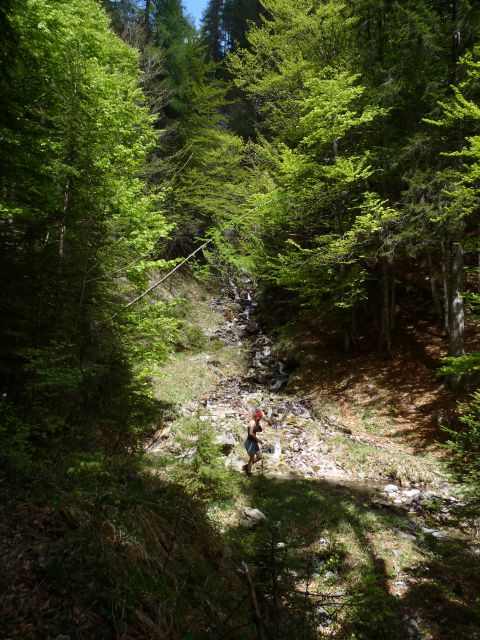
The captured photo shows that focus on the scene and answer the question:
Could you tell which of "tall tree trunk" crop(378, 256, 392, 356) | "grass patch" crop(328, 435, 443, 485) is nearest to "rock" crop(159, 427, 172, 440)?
"grass patch" crop(328, 435, 443, 485)

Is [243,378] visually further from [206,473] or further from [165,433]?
[206,473]

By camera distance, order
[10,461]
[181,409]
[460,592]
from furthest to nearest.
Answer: [181,409]
[460,592]
[10,461]

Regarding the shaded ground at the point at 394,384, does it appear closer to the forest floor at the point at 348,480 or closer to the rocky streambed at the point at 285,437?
the forest floor at the point at 348,480

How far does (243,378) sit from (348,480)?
7.89 m

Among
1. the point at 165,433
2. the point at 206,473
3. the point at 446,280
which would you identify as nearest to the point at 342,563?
the point at 206,473

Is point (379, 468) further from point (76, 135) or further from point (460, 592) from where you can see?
point (76, 135)

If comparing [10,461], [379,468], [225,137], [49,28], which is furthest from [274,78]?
[10,461]

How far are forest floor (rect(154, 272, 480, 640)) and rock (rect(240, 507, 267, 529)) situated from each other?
4 cm

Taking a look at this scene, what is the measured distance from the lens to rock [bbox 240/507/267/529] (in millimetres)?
6957

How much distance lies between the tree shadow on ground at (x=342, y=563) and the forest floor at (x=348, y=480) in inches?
0.9

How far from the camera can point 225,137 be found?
21219 millimetres

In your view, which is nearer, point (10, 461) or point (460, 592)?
point (10, 461)

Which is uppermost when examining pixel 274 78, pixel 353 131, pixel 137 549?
pixel 274 78

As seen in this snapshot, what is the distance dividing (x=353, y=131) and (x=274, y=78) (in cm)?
668
